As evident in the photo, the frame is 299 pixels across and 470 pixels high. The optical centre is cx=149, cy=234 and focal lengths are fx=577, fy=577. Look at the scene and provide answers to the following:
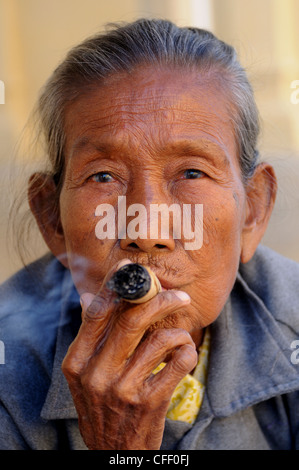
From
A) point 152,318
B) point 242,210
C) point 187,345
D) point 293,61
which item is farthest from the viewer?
point 293,61

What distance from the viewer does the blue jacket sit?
1.81m

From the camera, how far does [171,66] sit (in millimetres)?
1754

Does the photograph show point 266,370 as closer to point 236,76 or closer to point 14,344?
point 14,344

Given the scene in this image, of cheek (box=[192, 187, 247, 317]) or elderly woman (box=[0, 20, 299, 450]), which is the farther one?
cheek (box=[192, 187, 247, 317])

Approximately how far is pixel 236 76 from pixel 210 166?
0.41 meters

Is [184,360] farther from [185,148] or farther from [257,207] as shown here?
[257,207]

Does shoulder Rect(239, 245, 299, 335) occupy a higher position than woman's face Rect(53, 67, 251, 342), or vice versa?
woman's face Rect(53, 67, 251, 342)

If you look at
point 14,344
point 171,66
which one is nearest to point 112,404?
point 14,344

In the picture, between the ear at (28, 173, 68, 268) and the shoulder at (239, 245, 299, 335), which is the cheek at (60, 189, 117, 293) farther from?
the shoulder at (239, 245, 299, 335)

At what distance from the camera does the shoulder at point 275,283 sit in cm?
202

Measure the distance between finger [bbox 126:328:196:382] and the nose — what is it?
0.24 m

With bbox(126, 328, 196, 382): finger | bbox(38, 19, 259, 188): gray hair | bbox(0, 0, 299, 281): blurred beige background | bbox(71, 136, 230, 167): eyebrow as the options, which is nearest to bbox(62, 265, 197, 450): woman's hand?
bbox(126, 328, 196, 382): finger

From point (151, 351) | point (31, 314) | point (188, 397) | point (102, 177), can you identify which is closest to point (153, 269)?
point (151, 351)

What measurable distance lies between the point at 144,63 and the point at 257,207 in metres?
0.65
